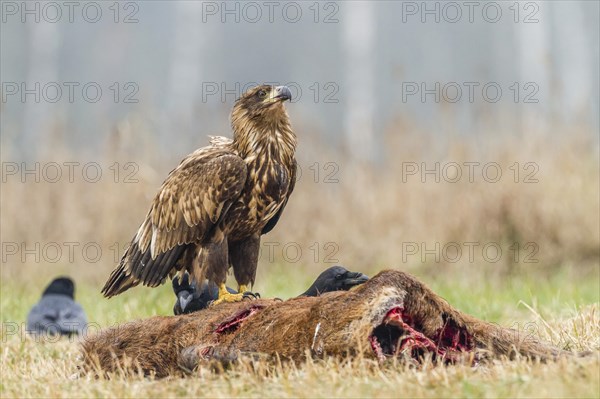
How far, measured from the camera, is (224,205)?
20.1 feet

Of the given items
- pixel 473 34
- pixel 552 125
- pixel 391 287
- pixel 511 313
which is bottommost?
pixel 511 313

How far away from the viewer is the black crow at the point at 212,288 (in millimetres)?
5586

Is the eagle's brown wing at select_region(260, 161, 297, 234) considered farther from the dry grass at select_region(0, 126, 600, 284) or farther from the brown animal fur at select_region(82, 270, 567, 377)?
the dry grass at select_region(0, 126, 600, 284)

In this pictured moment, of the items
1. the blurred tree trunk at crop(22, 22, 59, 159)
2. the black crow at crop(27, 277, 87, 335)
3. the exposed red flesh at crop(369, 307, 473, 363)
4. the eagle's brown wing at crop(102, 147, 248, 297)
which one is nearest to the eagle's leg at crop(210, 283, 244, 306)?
the eagle's brown wing at crop(102, 147, 248, 297)

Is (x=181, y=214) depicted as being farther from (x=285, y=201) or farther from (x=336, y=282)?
(x=336, y=282)

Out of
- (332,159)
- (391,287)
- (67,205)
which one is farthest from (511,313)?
(67,205)

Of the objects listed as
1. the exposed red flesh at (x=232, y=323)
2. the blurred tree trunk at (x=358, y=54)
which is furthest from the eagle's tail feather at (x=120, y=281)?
the blurred tree trunk at (x=358, y=54)

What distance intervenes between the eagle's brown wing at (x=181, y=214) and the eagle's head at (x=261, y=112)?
19 centimetres

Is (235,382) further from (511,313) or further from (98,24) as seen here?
(98,24)

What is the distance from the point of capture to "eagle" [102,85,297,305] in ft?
20.1

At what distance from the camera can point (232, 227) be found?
622 centimetres

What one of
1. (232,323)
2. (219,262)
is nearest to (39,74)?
(219,262)

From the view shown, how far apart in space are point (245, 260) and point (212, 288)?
10.1 inches

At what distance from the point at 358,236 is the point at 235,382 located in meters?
6.72
